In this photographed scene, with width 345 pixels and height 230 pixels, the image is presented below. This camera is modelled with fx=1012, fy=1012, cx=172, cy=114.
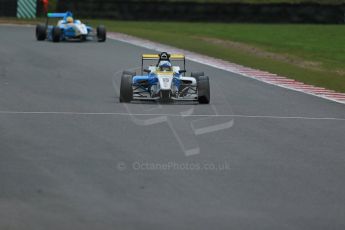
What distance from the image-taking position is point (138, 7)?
4794 centimetres

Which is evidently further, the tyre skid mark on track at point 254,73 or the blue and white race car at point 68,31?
the blue and white race car at point 68,31

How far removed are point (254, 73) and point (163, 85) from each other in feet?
25.4

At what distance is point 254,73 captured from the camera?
23.6 meters

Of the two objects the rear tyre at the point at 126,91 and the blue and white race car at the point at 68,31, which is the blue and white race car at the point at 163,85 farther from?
the blue and white race car at the point at 68,31

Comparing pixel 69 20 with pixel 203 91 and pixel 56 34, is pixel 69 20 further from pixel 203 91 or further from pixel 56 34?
pixel 203 91

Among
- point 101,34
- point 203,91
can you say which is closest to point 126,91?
point 203,91

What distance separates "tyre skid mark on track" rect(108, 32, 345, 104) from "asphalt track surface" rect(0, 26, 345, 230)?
2.87 ft

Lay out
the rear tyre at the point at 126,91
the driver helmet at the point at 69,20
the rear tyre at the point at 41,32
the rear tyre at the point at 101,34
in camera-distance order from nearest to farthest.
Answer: the rear tyre at the point at 126,91
the rear tyre at the point at 41,32
the rear tyre at the point at 101,34
the driver helmet at the point at 69,20

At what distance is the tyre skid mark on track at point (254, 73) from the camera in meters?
19.5

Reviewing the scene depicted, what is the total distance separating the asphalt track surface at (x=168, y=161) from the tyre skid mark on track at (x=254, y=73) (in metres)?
0.88

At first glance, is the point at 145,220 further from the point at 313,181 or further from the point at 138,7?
the point at 138,7

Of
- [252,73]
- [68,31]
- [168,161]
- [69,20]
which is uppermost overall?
[69,20]

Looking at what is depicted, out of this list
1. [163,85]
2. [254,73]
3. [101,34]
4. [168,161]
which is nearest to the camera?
[168,161]

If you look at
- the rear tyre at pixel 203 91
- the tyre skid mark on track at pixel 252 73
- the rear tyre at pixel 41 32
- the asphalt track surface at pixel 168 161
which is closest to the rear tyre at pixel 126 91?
the asphalt track surface at pixel 168 161
